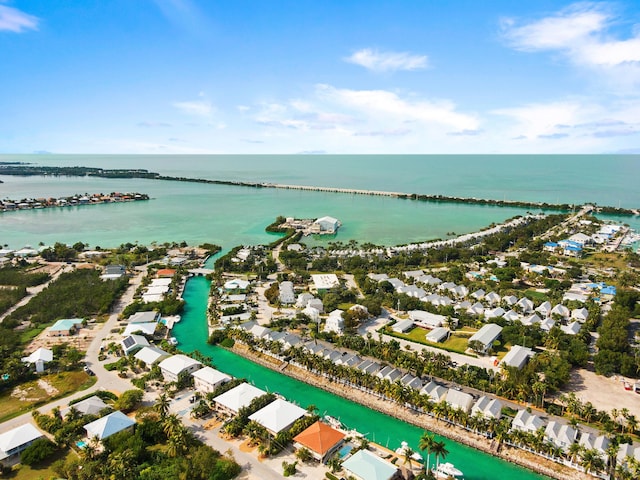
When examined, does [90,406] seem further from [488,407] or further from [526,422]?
[526,422]

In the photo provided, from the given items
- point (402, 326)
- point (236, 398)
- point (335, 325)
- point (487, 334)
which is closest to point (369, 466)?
point (236, 398)

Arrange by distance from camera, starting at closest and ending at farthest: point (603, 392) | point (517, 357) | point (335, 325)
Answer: point (603, 392), point (517, 357), point (335, 325)

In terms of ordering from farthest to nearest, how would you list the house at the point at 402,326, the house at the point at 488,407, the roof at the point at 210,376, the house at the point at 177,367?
1. the house at the point at 402,326
2. the house at the point at 177,367
3. the roof at the point at 210,376
4. the house at the point at 488,407

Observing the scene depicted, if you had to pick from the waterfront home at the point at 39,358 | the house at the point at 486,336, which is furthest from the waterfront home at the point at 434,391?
the waterfront home at the point at 39,358

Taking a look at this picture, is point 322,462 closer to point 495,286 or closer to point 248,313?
point 248,313

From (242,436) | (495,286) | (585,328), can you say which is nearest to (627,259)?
(495,286)

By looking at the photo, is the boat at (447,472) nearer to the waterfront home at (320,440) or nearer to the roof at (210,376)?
the waterfront home at (320,440)
